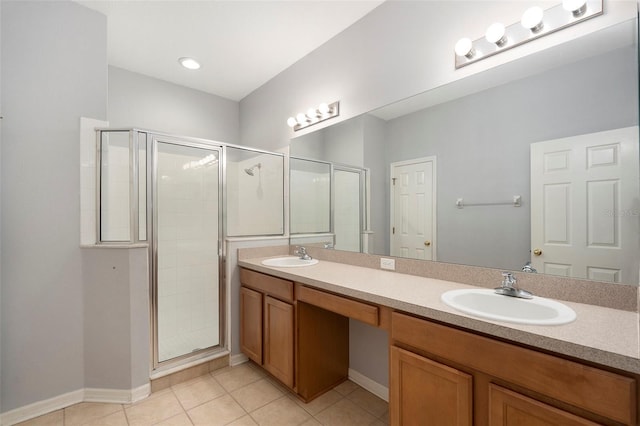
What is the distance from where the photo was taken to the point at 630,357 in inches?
28.4

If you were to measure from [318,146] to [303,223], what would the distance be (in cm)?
73

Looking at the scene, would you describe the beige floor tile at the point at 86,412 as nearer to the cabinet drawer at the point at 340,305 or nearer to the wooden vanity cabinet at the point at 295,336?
the wooden vanity cabinet at the point at 295,336

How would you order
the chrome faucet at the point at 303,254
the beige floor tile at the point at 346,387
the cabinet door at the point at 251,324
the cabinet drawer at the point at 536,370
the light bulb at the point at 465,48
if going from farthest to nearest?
the chrome faucet at the point at 303,254 < the cabinet door at the point at 251,324 < the beige floor tile at the point at 346,387 < the light bulb at the point at 465,48 < the cabinet drawer at the point at 536,370

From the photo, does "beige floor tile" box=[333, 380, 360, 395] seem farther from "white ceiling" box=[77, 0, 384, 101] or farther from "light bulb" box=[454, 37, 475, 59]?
"white ceiling" box=[77, 0, 384, 101]

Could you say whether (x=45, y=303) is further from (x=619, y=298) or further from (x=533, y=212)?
(x=619, y=298)

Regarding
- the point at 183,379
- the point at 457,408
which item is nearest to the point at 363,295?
the point at 457,408

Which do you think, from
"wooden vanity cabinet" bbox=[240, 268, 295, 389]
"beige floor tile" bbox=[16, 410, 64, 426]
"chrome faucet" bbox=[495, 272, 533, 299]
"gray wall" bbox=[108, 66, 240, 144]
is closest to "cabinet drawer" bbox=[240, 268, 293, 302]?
"wooden vanity cabinet" bbox=[240, 268, 295, 389]

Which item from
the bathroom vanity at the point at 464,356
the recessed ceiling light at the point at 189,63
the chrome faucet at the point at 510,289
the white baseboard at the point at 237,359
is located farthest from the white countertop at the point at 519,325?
the recessed ceiling light at the point at 189,63

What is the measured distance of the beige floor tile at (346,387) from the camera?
6.48 ft

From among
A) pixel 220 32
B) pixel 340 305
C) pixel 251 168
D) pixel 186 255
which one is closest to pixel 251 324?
pixel 186 255

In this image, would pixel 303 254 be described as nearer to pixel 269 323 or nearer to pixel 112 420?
pixel 269 323

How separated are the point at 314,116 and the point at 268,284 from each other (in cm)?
149

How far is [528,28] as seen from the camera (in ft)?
4.25

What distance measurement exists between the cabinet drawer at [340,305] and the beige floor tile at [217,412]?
802 millimetres
